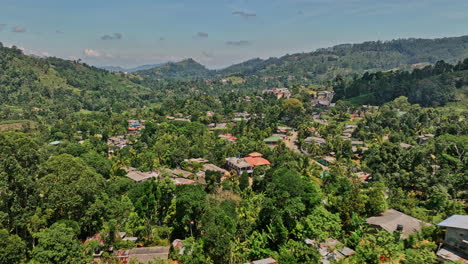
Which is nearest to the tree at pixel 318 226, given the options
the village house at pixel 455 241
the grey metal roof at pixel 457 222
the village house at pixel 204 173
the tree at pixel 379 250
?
the tree at pixel 379 250

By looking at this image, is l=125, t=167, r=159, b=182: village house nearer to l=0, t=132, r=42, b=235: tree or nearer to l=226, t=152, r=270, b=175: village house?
l=226, t=152, r=270, b=175: village house

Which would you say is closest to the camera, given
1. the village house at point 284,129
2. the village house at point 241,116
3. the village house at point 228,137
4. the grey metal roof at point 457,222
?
the grey metal roof at point 457,222

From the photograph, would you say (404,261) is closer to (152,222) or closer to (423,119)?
(152,222)

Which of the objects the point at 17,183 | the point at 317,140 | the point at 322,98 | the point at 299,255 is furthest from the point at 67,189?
the point at 322,98

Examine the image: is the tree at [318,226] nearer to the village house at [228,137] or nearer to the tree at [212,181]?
A: the tree at [212,181]

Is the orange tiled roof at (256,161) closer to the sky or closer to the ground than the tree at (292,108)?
closer to the ground

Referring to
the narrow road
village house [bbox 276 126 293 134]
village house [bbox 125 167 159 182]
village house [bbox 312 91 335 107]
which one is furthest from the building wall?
village house [bbox 312 91 335 107]

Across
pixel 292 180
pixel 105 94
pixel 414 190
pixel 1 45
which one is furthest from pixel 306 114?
pixel 1 45

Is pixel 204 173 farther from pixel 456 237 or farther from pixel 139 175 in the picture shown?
pixel 456 237
